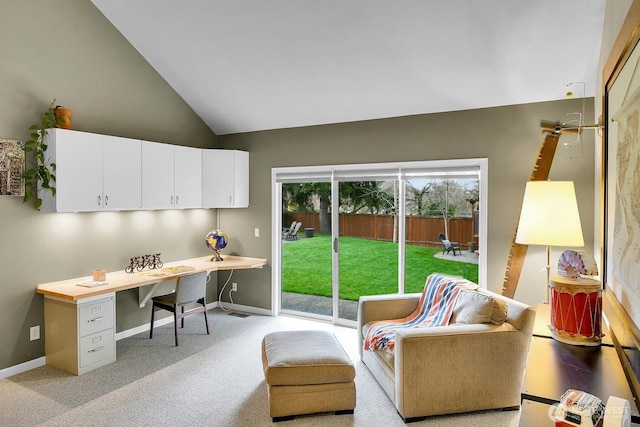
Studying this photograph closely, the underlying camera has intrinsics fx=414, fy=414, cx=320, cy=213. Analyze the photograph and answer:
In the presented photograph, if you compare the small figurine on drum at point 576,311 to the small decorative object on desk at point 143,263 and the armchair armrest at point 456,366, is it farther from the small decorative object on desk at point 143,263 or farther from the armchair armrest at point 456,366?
the small decorative object on desk at point 143,263

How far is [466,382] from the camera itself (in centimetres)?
280

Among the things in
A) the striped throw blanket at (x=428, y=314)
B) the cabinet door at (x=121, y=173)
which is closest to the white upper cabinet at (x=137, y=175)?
the cabinet door at (x=121, y=173)

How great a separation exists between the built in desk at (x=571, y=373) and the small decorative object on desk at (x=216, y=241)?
4.09 meters

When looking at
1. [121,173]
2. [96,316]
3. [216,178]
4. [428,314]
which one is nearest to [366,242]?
[428,314]

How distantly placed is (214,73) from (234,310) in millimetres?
3006

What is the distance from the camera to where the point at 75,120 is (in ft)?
12.9

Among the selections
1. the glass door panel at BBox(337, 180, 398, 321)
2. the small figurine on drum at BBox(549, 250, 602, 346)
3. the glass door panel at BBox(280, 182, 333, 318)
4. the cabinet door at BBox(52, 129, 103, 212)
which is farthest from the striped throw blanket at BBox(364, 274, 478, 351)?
the cabinet door at BBox(52, 129, 103, 212)

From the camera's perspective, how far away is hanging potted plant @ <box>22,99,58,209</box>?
3525 mm

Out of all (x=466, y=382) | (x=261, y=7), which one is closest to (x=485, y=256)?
(x=466, y=382)

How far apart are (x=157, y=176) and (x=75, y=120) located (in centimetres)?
91

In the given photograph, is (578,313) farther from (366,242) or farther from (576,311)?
(366,242)

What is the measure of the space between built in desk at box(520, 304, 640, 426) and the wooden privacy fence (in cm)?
252

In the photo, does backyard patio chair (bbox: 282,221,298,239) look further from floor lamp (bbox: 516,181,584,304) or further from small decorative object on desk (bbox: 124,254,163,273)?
floor lamp (bbox: 516,181,584,304)

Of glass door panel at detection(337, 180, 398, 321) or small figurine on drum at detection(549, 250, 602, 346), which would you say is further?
glass door panel at detection(337, 180, 398, 321)
